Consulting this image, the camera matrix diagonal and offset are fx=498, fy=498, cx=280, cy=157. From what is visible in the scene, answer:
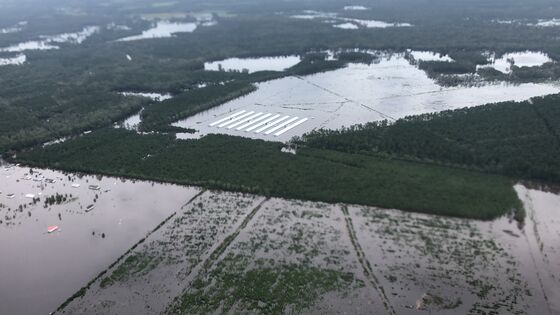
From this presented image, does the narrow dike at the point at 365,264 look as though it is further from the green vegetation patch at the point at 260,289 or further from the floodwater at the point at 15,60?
the floodwater at the point at 15,60

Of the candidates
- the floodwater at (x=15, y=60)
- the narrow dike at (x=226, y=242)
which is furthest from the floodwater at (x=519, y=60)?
the floodwater at (x=15, y=60)

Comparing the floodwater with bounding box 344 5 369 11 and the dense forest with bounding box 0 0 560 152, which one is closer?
the dense forest with bounding box 0 0 560 152

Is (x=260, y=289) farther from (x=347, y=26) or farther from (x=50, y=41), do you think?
(x=50, y=41)

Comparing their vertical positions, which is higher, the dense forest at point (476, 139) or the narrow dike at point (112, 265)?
the dense forest at point (476, 139)

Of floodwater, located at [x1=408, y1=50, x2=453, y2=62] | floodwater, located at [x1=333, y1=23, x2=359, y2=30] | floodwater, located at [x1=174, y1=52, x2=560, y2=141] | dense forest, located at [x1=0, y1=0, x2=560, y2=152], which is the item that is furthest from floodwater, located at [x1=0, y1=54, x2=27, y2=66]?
floodwater, located at [x1=408, y1=50, x2=453, y2=62]

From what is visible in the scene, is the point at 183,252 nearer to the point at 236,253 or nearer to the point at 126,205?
the point at 236,253

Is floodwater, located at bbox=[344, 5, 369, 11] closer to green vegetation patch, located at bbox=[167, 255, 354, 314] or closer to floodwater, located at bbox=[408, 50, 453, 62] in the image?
floodwater, located at bbox=[408, 50, 453, 62]

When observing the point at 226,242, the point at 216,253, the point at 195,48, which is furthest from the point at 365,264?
the point at 195,48
